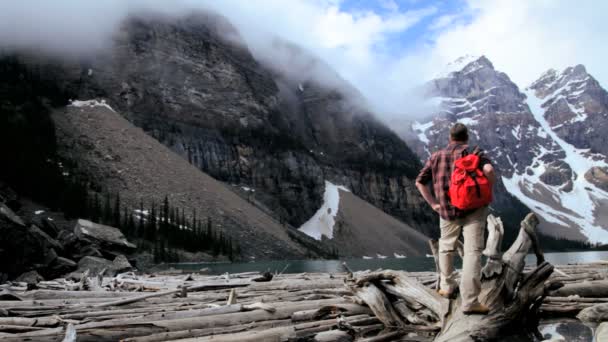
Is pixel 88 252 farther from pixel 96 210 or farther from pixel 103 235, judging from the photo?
pixel 96 210

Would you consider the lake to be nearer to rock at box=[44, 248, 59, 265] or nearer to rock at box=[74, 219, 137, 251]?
rock at box=[74, 219, 137, 251]

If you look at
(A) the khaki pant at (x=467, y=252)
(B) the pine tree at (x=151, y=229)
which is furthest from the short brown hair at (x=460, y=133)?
(B) the pine tree at (x=151, y=229)

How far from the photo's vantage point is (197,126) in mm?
160375

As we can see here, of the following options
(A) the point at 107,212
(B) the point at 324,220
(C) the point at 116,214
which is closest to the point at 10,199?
(A) the point at 107,212

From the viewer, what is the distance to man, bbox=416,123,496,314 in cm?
595

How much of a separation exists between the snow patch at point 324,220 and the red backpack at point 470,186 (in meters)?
154

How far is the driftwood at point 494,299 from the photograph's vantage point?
5793 mm

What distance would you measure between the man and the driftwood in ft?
0.43

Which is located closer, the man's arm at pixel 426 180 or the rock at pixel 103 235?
the man's arm at pixel 426 180

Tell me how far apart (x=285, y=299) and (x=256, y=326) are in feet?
9.17

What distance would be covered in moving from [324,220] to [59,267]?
144 m

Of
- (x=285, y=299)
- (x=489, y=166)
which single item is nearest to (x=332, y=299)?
(x=285, y=299)

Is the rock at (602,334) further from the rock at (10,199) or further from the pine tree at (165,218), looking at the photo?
the pine tree at (165,218)

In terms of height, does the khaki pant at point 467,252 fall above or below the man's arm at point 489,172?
below
